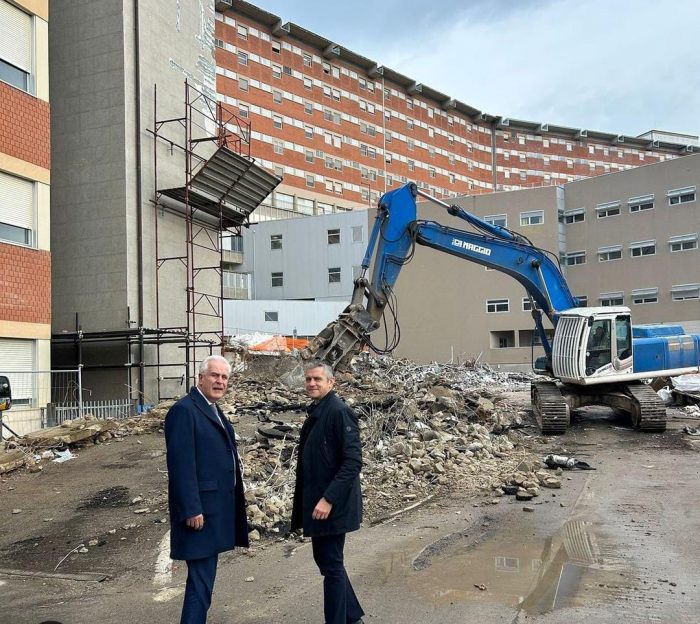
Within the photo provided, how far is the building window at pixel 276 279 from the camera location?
57.6 m

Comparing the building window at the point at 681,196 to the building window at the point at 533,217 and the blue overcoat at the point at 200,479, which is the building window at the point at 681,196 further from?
the blue overcoat at the point at 200,479

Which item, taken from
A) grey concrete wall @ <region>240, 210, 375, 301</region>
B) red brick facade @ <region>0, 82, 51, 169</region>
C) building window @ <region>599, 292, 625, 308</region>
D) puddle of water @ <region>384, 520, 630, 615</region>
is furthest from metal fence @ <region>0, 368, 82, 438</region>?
building window @ <region>599, 292, 625, 308</region>

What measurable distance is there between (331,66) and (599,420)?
55534 millimetres

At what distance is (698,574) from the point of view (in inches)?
239

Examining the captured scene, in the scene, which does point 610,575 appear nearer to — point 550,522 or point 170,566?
point 550,522

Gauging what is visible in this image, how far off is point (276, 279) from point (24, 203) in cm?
4179

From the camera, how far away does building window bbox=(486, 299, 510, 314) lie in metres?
49.6

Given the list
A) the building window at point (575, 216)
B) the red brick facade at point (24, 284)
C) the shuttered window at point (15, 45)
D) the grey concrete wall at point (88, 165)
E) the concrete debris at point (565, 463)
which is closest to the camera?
the concrete debris at point (565, 463)

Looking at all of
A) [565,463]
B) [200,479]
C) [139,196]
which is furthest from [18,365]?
[200,479]

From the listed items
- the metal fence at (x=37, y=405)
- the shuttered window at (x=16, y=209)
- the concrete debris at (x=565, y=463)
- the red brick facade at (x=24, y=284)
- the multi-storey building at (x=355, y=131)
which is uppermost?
the multi-storey building at (x=355, y=131)

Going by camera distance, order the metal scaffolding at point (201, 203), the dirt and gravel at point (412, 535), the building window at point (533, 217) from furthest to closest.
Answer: the building window at point (533, 217)
the metal scaffolding at point (201, 203)
the dirt and gravel at point (412, 535)

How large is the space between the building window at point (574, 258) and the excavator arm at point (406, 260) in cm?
3317

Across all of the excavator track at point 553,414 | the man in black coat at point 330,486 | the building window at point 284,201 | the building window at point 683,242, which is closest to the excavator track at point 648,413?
the excavator track at point 553,414

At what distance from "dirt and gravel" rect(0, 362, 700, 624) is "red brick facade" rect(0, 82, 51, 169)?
22.3 feet
